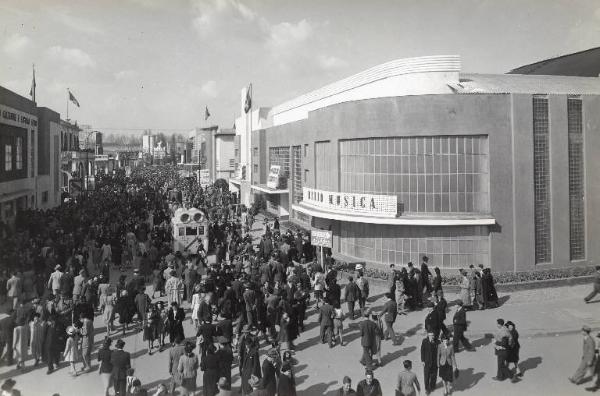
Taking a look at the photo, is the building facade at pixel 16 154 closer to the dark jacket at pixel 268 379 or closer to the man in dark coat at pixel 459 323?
the dark jacket at pixel 268 379

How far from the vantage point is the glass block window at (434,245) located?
21438mm

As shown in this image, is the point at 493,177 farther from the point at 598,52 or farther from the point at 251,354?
the point at 598,52

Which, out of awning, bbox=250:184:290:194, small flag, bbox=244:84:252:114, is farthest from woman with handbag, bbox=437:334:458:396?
small flag, bbox=244:84:252:114

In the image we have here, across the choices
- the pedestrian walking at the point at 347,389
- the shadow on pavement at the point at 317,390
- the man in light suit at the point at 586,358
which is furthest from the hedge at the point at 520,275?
the pedestrian walking at the point at 347,389

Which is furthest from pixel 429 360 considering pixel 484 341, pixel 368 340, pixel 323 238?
pixel 323 238

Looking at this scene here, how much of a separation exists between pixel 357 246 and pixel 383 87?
960cm

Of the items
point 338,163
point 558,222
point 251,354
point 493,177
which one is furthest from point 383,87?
point 251,354

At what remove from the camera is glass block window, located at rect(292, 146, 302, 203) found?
35369mm

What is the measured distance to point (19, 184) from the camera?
123ft

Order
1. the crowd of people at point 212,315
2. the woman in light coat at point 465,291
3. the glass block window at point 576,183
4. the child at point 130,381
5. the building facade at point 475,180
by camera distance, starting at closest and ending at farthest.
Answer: the child at point 130,381
the crowd of people at point 212,315
the woman in light coat at point 465,291
the building facade at point 475,180
the glass block window at point 576,183

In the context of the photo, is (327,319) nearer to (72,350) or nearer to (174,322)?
(174,322)

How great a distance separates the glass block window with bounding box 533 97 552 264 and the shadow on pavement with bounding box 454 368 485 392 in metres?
11.4

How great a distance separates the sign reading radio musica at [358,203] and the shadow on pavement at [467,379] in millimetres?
10151

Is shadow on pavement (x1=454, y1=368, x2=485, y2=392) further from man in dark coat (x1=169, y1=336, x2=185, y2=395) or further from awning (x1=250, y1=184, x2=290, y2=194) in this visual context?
awning (x1=250, y1=184, x2=290, y2=194)
